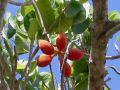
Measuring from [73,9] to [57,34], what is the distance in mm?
140

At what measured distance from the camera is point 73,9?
6.72 feet

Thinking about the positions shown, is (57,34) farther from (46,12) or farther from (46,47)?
(46,47)

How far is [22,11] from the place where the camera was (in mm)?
2330

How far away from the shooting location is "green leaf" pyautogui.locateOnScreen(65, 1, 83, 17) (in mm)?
2023

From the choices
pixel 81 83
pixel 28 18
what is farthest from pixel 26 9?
pixel 81 83

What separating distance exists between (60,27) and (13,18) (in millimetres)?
451

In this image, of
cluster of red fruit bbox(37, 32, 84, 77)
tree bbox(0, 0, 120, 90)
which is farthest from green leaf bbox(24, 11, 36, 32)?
cluster of red fruit bbox(37, 32, 84, 77)

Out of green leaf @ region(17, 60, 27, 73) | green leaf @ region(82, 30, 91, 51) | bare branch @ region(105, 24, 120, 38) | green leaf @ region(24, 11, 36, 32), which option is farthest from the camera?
green leaf @ region(17, 60, 27, 73)

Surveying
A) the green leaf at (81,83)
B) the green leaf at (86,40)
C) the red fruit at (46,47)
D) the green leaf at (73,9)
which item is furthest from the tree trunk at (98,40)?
the green leaf at (86,40)

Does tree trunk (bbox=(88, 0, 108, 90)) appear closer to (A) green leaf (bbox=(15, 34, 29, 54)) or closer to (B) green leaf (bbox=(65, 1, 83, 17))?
(B) green leaf (bbox=(65, 1, 83, 17))

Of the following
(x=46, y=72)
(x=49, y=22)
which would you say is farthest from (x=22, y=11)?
(x=46, y=72)

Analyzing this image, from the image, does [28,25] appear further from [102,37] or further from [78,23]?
[102,37]

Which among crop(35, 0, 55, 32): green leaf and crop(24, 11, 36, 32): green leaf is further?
crop(24, 11, 36, 32): green leaf

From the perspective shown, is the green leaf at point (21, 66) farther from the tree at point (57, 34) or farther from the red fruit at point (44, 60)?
the red fruit at point (44, 60)
